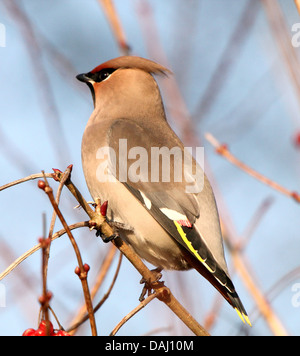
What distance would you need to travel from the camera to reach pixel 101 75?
400 cm

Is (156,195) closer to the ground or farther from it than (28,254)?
farther from it

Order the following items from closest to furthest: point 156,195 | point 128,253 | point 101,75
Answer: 1. point 128,253
2. point 156,195
3. point 101,75

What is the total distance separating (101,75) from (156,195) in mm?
1238

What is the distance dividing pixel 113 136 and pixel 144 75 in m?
0.76

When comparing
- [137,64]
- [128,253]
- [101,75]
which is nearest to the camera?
[128,253]

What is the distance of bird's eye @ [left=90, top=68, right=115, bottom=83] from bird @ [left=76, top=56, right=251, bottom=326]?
1.55 feet

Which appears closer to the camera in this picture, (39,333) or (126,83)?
(39,333)

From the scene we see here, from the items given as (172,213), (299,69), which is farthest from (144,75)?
(299,69)

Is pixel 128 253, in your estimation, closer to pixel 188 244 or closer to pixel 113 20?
pixel 188 244

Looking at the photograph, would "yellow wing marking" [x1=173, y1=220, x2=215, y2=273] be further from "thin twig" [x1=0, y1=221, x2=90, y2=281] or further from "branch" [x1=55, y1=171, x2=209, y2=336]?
"thin twig" [x1=0, y1=221, x2=90, y2=281]

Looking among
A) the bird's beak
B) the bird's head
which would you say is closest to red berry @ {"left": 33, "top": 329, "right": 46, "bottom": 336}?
the bird's head

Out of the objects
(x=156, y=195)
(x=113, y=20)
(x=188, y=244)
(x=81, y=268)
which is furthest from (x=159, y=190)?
(x=81, y=268)

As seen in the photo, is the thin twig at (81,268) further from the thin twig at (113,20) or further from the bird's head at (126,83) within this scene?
the bird's head at (126,83)
